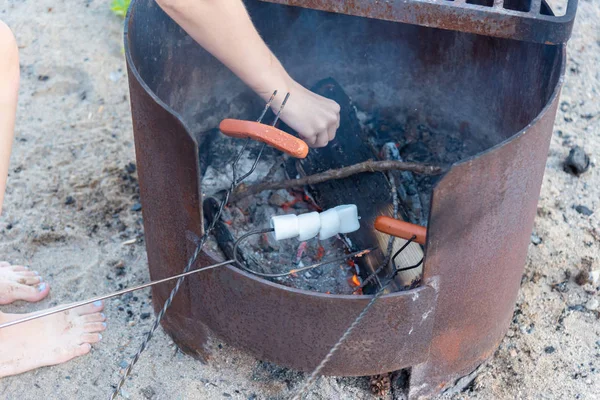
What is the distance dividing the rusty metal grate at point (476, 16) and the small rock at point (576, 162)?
3.70 feet

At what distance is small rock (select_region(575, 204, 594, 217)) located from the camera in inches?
108

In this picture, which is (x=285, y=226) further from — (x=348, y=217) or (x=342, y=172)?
(x=342, y=172)

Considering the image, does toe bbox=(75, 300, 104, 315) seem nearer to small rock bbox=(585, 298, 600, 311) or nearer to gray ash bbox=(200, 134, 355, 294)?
gray ash bbox=(200, 134, 355, 294)

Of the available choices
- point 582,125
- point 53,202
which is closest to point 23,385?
point 53,202

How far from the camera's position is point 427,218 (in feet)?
6.70

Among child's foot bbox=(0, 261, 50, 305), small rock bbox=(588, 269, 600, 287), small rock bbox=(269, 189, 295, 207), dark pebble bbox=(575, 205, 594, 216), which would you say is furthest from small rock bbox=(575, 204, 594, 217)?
child's foot bbox=(0, 261, 50, 305)

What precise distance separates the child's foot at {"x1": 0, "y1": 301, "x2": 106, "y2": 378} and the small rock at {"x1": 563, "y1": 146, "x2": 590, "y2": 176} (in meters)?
1.96

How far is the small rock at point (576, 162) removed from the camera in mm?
2906

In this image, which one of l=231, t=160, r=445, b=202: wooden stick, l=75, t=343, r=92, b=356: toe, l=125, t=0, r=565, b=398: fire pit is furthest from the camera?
l=75, t=343, r=92, b=356: toe

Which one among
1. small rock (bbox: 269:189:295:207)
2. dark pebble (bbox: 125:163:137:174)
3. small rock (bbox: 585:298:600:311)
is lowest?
small rock (bbox: 585:298:600:311)

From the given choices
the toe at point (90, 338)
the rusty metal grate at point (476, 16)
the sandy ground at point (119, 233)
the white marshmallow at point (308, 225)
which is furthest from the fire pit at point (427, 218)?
the white marshmallow at point (308, 225)

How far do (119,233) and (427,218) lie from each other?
1.25 m

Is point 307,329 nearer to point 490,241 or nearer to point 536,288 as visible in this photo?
point 490,241

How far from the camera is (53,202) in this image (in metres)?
2.80
